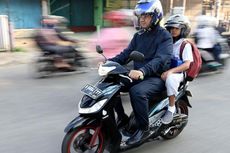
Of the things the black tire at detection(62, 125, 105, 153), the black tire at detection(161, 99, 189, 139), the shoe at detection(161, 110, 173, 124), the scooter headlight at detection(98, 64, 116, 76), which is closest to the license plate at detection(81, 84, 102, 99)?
the scooter headlight at detection(98, 64, 116, 76)

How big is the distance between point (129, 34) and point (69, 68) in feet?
7.33

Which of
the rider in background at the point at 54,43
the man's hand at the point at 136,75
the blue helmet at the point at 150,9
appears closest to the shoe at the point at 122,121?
the man's hand at the point at 136,75

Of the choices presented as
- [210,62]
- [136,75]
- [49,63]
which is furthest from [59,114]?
[210,62]

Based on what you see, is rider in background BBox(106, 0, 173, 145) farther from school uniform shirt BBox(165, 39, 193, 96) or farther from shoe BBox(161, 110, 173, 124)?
shoe BBox(161, 110, 173, 124)

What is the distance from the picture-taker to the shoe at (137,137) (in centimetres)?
338

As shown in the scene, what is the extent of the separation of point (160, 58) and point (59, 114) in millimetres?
2203

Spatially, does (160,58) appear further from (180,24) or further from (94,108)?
(94,108)

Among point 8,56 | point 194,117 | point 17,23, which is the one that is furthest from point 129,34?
point 17,23

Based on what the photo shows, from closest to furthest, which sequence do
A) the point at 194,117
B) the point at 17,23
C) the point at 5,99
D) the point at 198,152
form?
the point at 198,152, the point at 194,117, the point at 5,99, the point at 17,23

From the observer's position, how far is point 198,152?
12.2 ft

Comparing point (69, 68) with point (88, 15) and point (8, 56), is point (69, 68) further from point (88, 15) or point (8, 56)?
point (88, 15)

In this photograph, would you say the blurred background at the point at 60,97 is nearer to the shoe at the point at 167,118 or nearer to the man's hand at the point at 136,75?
the shoe at the point at 167,118

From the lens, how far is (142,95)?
322 centimetres

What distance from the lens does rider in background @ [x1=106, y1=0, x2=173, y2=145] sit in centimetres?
325
